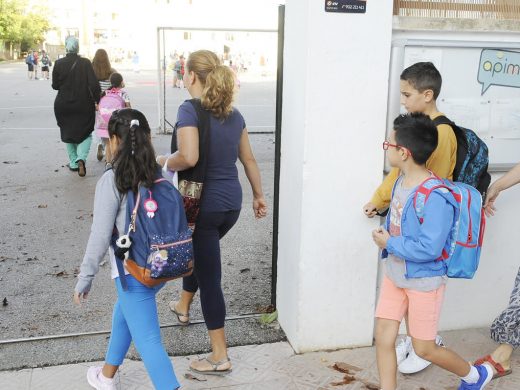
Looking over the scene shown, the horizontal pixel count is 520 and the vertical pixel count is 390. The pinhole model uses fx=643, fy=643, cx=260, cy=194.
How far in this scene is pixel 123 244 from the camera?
289cm

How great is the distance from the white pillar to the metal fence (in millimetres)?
231

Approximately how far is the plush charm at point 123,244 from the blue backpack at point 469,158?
1.59m

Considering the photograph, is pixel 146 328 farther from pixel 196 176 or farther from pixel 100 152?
pixel 100 152

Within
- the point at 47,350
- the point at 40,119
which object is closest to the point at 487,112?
the point at 47,350

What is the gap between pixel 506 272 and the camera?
162 inches

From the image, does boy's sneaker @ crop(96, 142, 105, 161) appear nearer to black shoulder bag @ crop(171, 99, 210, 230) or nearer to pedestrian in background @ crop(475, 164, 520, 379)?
black shoulder bag @ crop(171, 99, 210, 230)

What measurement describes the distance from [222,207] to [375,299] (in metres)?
1.17

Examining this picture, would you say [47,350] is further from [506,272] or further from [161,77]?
[161,77]

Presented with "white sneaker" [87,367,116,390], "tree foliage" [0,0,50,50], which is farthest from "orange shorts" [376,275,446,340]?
"tree foliage" [0,0,50,50]

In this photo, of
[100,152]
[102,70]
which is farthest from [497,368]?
[100,152]

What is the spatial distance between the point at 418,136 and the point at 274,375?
1.65 metres

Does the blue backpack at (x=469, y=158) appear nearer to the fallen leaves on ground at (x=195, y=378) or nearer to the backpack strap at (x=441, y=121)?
the backpack strap at (x=441, y=121)

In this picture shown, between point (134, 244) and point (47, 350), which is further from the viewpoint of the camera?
point (47, 350)

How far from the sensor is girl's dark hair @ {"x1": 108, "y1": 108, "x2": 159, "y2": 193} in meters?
2.90
